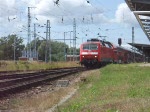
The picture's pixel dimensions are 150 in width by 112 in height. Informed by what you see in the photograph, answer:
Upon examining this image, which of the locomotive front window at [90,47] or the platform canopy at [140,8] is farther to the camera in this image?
the locomotive front window at [90,47]

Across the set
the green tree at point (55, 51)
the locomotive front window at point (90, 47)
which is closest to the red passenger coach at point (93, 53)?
the locomotive front window at point (90, 47)

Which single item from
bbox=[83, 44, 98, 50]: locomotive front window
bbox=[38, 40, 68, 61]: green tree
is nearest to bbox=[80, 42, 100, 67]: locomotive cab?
bbox=[83, 44, 98, 50]: locomotive front window

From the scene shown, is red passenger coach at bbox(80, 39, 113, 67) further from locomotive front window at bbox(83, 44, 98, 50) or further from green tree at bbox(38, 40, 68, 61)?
green tree at bbox(38, 40, 68, 61)

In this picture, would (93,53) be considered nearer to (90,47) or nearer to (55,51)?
(90,47)

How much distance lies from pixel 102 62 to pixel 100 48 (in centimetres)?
372

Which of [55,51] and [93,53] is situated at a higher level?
[55,51]

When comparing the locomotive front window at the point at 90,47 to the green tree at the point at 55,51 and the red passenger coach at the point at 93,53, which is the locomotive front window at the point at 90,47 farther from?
the green tree at the point at 55,51

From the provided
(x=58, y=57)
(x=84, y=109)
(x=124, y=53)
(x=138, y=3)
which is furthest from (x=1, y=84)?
(x=58, y=57)

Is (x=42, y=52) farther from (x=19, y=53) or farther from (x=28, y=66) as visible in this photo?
(x=28, y=66)

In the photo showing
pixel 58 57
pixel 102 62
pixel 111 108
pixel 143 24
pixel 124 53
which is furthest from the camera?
pixel 58 57

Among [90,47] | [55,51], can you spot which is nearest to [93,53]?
[90,47]

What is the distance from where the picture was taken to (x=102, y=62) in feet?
176

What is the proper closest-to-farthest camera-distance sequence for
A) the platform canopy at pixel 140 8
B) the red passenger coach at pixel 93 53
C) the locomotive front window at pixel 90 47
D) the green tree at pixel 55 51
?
1. the platform canopy at pixel 140 8
2. the red passenger coach at pixel 93 53
3. the locomotive front window at pixel 90 47
4. the green tree at pixel 55 51

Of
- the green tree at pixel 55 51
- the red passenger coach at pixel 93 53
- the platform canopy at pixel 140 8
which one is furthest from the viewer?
the green tree at pixel 55 51
